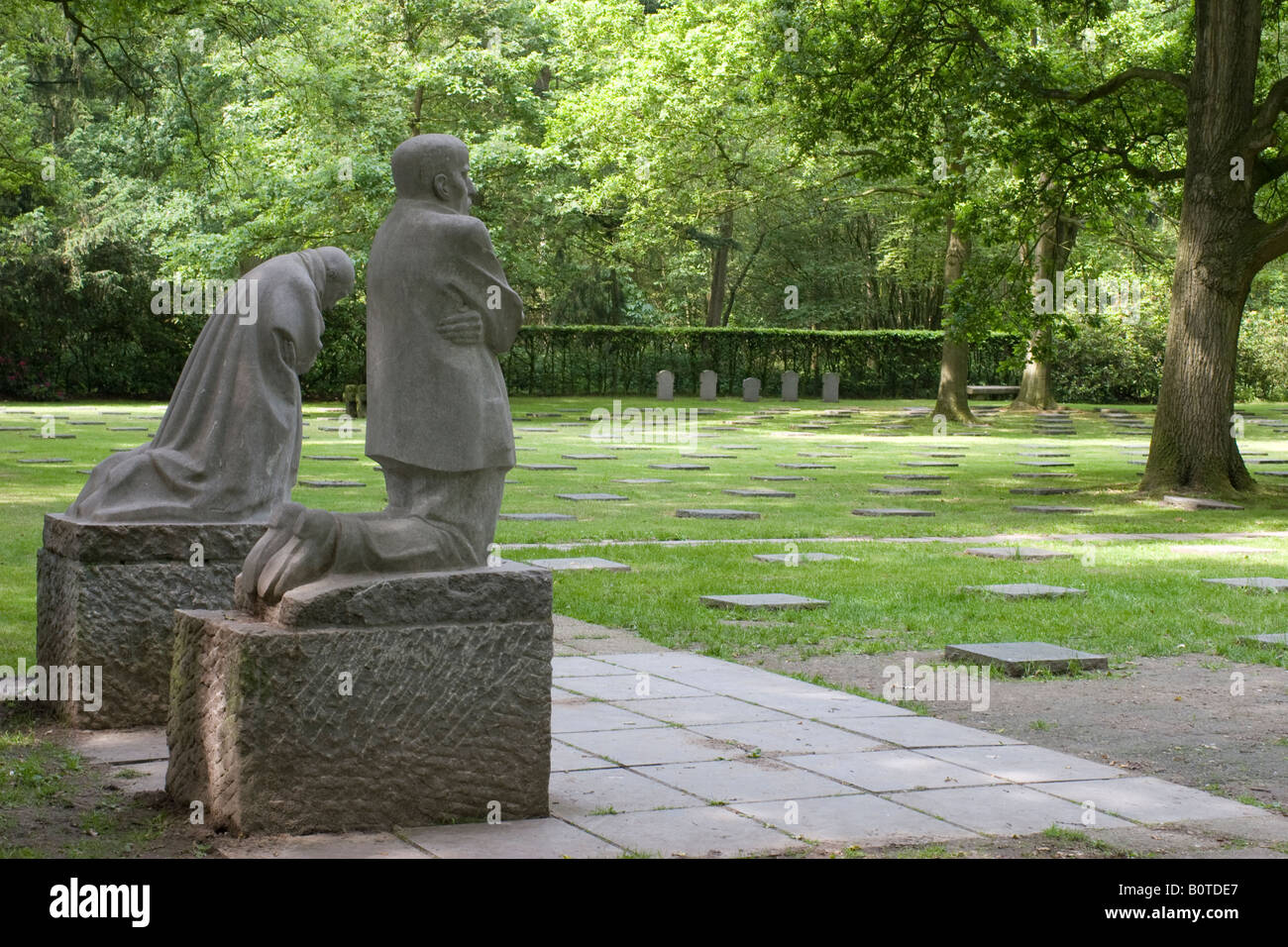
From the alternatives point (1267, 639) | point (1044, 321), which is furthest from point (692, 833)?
point (1044, 321)

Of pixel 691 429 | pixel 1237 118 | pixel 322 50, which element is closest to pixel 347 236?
pixel 322 50

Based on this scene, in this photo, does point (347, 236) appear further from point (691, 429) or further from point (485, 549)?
point (485, 549)

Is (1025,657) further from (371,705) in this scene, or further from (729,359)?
(729,359)

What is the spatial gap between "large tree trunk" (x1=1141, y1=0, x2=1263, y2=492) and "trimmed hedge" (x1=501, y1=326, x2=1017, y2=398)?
23041mm

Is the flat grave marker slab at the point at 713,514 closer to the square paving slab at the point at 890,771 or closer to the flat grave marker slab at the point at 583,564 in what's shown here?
the flat grave marker slab at the point at 583,564

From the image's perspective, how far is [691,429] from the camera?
98.1ft

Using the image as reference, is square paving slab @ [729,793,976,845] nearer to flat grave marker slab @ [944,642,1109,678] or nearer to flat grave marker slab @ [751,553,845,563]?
flat grave marker slab @ [944,642,1109,678]

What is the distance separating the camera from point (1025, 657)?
7.14 metres

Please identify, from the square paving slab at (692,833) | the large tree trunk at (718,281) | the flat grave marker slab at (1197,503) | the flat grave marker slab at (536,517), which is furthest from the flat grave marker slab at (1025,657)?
the large tree trunk at (718,281)

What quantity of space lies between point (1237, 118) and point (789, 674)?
Result: 11565mm

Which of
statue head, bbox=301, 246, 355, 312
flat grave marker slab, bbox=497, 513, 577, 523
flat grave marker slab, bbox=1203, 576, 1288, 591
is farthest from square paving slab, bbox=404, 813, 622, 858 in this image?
flat grave marker slab, bbox=497, 513, 577, 523

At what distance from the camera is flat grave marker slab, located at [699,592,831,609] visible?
29.0 ft

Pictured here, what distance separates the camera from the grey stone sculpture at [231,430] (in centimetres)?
591

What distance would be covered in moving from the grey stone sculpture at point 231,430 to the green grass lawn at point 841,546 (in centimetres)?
138
